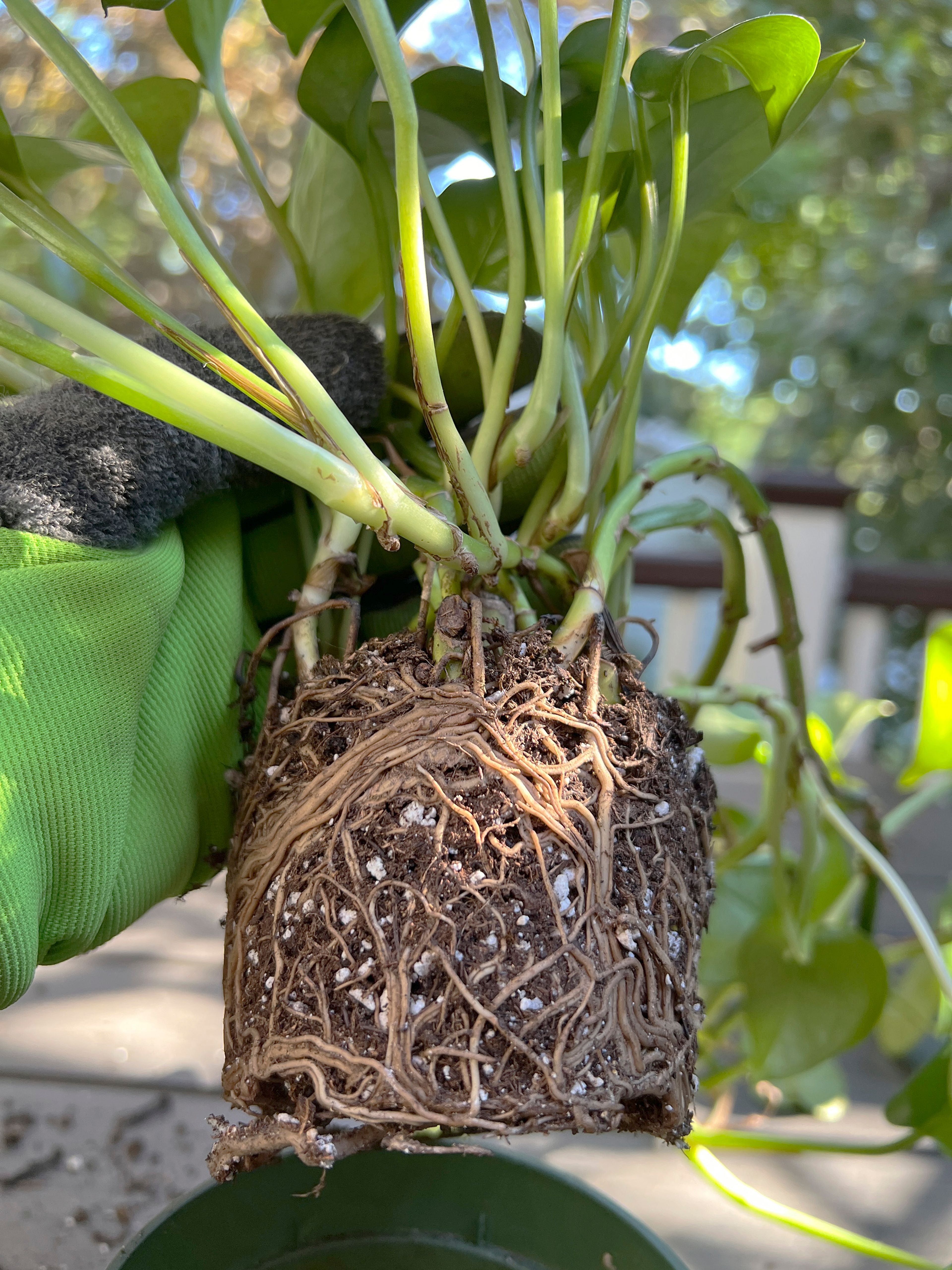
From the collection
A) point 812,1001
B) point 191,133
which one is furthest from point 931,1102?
point 191,133

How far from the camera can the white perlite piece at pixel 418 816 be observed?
26 centimetres

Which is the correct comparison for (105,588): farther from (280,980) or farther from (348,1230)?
(348,1230)

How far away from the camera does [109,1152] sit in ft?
1.61

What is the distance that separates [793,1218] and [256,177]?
55cm

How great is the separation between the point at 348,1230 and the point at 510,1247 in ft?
0.22

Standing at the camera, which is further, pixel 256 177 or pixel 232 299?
pixel 256 177

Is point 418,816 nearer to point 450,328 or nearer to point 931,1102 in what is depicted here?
point 450,328

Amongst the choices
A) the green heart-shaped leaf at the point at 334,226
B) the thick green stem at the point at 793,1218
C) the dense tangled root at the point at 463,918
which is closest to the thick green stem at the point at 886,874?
the thick green stem at the point at 793,1218

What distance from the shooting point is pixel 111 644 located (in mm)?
271

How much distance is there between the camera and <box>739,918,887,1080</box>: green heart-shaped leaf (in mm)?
472

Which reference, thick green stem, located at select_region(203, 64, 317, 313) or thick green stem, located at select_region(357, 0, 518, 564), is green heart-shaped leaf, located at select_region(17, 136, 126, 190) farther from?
thick green stem, located at select_region(357, 0, 518, 564)

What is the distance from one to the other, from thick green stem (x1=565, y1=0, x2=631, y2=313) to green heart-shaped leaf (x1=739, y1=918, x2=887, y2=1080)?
38cm

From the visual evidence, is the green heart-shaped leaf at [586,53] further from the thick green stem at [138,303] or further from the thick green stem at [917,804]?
the thick green stem at [917,804]

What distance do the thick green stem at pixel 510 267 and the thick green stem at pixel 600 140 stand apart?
2 cm
